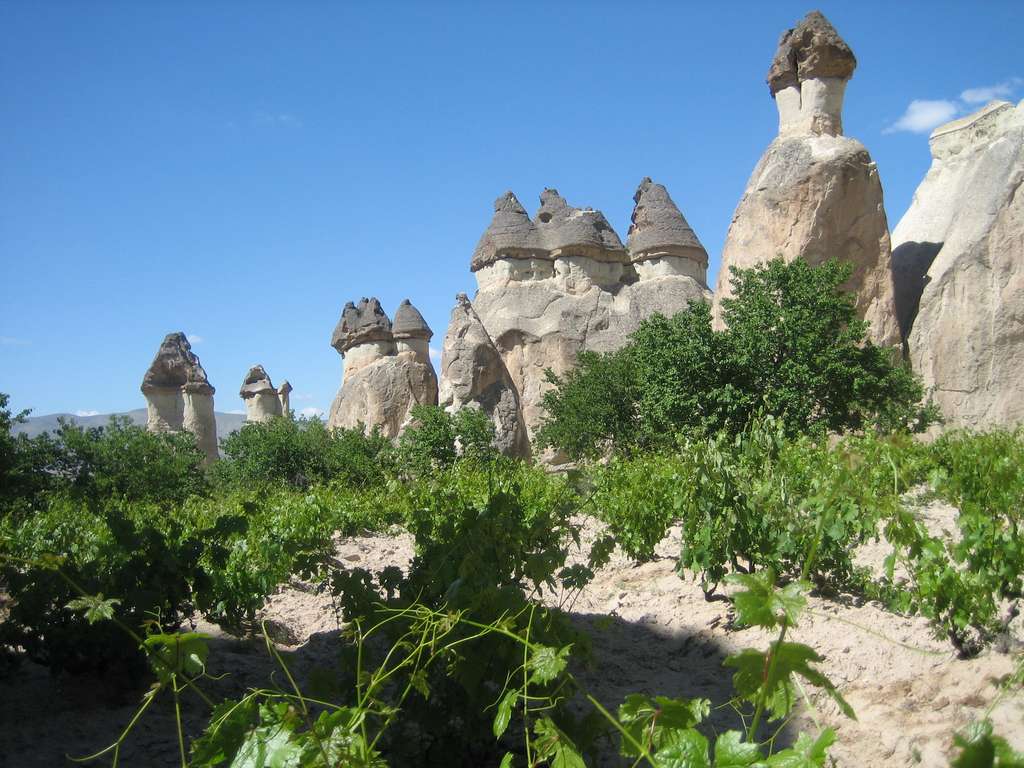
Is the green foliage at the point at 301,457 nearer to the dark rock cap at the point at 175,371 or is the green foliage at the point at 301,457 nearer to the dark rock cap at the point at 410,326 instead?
the dark rock cap at the point at 410,326

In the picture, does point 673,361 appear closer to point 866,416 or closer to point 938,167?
point 866,416

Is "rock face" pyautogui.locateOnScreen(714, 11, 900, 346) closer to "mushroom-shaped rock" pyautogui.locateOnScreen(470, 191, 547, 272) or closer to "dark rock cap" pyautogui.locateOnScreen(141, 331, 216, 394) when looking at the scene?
"mushroom-shaped rock" pyautogui.locateOnScreen(470, 191, 547, 272)

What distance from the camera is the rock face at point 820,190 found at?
18.0m

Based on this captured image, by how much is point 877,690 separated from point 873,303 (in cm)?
1532

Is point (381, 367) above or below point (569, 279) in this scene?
below

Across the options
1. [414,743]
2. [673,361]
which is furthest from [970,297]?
[414,743]

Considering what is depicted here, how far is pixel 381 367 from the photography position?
25.3 meters

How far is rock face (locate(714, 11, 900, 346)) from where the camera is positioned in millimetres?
17984

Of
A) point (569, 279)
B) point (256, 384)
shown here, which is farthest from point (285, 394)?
point (569, 279)

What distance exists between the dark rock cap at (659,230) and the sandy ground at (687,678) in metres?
22.9

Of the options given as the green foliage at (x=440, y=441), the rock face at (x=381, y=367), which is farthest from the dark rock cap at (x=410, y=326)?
the green foliage at (x=440, y=441)

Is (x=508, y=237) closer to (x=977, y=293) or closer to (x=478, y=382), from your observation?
(x=478, y=382)

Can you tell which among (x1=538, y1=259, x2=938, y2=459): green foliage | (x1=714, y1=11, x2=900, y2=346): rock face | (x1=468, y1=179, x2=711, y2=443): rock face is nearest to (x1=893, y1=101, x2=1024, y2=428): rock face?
(x1=714, y1=11, x2=900, y2=346): rock face

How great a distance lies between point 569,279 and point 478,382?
6391 millimetres
